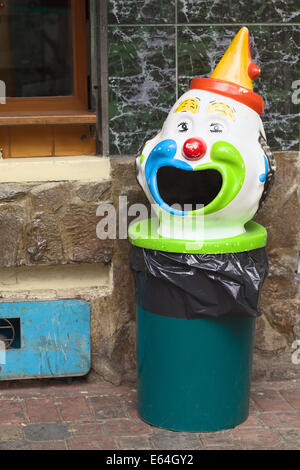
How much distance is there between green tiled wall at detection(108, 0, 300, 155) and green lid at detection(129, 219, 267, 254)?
645mm

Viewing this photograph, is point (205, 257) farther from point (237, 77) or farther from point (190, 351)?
point (237, 77)

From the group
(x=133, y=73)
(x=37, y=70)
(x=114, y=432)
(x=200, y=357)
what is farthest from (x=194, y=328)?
(x=37, y=70)

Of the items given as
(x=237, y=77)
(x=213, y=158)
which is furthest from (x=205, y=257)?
(x=237, y=77)

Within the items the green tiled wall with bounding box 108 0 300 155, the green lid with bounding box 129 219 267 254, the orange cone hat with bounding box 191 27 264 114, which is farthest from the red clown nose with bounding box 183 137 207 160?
the green tiled wall with bounding box 108 0 300 155

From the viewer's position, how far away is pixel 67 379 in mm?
4270

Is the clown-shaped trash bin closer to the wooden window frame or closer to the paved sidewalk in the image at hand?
the paved sidewalk

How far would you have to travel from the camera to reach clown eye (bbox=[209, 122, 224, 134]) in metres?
3.39

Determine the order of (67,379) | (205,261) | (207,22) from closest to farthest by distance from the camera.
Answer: (205,261)
(207,22)
(67,379)

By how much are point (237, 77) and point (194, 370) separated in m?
1.35

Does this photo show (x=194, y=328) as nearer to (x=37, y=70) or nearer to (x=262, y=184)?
(x=262, y=184)

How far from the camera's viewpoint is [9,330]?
4.18 m

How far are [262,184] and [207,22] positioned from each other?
102 cm

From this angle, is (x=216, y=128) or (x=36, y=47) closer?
(x=216, y=128)

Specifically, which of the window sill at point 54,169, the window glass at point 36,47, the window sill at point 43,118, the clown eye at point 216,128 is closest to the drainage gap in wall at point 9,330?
the window sill at point 54,169
